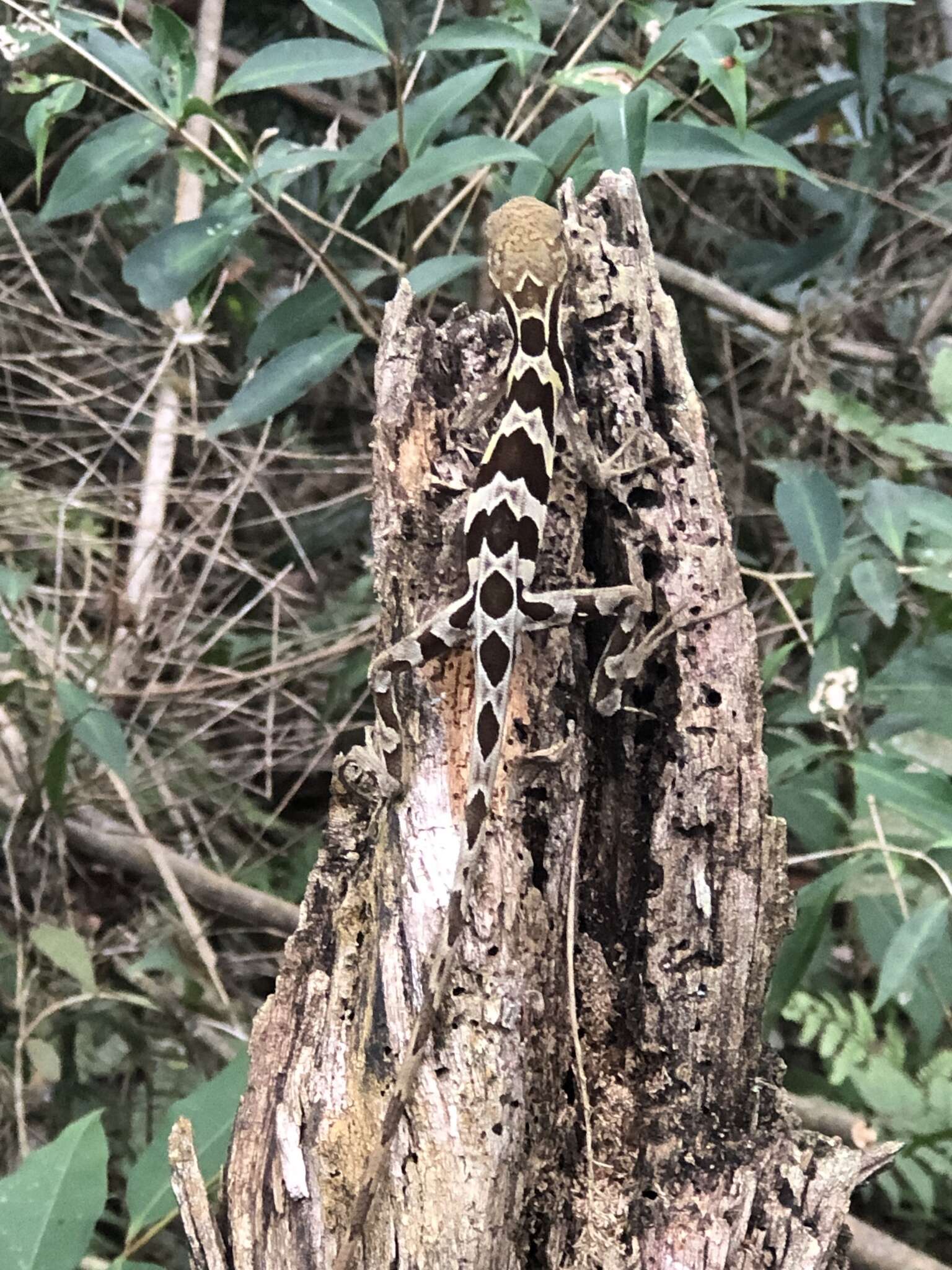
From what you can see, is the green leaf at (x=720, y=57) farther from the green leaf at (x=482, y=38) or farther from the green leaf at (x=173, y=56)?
the green leaf at (x=173, y=56)

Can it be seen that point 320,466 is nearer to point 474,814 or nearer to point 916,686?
point 916,686

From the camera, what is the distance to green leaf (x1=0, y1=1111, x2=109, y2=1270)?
66.2 inches

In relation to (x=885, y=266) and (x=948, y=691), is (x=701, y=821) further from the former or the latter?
(x=885, y=266)

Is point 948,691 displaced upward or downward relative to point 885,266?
downward

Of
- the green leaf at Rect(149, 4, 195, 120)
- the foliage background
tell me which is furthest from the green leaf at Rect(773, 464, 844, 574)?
the green leaf at Rect(149, 4, 195, 120)

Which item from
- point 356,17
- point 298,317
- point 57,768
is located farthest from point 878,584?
point 57,768

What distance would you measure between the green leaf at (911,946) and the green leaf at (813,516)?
85 centimetres

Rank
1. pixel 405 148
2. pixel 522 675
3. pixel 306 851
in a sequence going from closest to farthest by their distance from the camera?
pixel 522 675
pixel 405 148
pixel 306 851

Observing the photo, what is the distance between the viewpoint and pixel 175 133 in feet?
7.87

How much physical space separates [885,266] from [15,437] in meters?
3.63

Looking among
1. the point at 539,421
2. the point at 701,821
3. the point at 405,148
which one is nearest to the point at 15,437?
the point at 405,148

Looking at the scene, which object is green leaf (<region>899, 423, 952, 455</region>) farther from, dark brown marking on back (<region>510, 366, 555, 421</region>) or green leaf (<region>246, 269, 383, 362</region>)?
green leaf (<region>246, 269, 383, 362</region>)

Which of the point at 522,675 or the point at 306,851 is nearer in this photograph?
the point at 522,675

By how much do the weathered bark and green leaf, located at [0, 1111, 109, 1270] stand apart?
253mm
